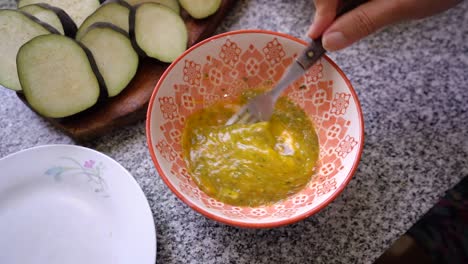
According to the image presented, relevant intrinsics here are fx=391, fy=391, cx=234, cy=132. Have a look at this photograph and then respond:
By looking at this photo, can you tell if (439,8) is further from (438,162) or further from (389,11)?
(438,162)

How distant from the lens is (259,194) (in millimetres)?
902

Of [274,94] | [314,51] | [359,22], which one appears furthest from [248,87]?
[359,22]

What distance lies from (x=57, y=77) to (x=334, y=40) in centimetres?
72

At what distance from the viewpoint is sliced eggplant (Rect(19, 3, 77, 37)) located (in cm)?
113

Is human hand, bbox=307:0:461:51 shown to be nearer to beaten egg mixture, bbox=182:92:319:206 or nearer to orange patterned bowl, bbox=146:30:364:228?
orange patterned bowl, bbox=146:30:364:228

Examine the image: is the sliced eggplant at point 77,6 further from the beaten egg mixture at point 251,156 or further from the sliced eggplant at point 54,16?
the beaten egg mixture at point 251,156

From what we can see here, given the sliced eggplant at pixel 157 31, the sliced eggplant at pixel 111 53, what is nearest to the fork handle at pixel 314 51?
the sliced eggplant at pixel 157 31

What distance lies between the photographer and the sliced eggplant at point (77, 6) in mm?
1208

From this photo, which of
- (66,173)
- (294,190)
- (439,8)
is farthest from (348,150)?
(66,173)

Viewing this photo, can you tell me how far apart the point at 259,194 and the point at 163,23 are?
58 cm

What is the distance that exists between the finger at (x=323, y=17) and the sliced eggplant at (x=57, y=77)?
0.59 metres

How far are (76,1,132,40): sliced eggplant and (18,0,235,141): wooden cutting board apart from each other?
5.0 inches

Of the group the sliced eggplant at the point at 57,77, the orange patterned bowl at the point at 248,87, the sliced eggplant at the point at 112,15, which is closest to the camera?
the orange patterned bowl at the point at 248,87

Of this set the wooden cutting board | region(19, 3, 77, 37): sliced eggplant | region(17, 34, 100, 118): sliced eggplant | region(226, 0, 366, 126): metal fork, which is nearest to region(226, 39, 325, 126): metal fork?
region(226, 0, 366, 126): metal fork
